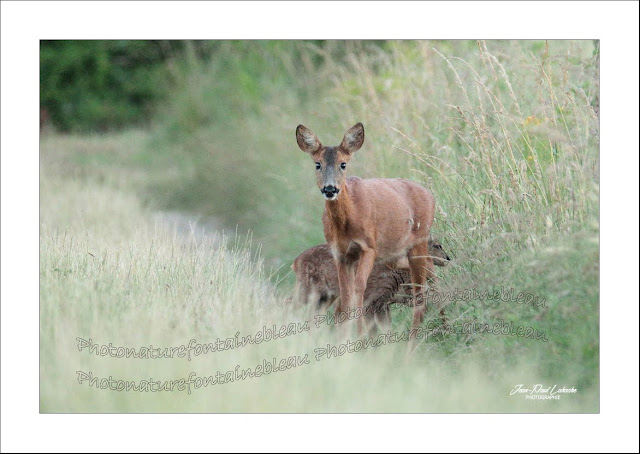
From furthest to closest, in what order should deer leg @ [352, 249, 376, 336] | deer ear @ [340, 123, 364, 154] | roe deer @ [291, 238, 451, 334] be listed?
roe deer @ [291, 238, 451, 334]
deer leg @ [352, 249, 376, 336]
deer ear @ [340, 123, 364, 154]

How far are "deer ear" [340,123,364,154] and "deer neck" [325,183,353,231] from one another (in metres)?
0.31

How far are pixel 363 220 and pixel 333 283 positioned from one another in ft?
2.72

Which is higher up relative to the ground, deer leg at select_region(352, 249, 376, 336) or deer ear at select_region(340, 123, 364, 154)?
deer ear at select_region(340, 123, 364, 154)

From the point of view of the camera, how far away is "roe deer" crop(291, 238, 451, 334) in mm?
7430

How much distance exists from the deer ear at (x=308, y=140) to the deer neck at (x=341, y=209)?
371 mm

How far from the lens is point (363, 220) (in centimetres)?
697

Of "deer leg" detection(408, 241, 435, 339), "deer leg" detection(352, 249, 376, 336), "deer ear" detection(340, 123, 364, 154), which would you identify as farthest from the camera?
"deer leg" detection(408, 241, 435, 339)
